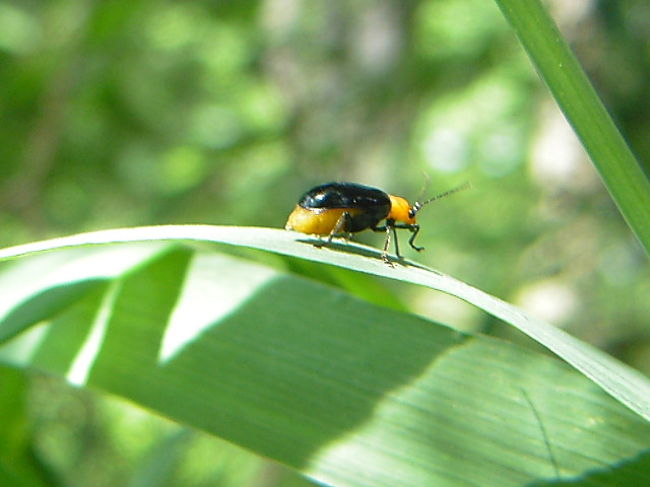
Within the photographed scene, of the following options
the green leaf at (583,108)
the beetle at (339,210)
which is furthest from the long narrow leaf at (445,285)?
the beetle at (339,210)

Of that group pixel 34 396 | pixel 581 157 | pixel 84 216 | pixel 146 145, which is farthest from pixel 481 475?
pixel 84 216

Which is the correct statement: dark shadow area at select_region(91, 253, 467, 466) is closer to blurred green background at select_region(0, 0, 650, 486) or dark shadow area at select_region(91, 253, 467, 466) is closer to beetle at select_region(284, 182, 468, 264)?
beetle at select_region(284, 182, 468, 264)

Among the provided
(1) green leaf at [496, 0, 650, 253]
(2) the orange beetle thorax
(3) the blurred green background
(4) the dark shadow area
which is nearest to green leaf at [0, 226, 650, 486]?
(4) the dark shadow area

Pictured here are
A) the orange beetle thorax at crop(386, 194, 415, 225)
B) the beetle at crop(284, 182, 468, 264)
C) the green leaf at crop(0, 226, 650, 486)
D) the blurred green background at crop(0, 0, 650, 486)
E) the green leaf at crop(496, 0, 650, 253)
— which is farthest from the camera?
the blurred green background at crop(0, 0, 650, 486)

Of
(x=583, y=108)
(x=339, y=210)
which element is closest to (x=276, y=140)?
(x=339, y=210)

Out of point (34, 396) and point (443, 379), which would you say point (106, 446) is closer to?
point (34, 396)
